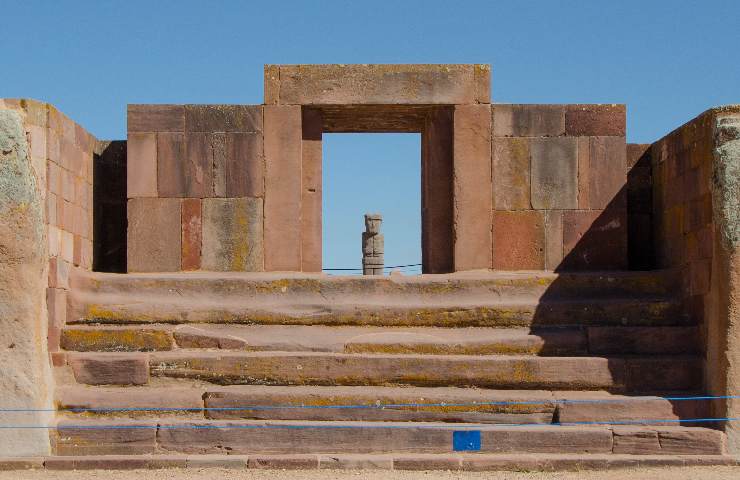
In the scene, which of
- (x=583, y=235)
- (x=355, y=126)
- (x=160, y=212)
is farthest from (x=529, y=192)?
(x=160, y=212)

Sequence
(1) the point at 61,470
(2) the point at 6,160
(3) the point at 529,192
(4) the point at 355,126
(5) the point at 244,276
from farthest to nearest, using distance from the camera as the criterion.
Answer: (4) the point at 355,126 < (3) the point at 529,192 < (5) the point at 244,276 < (2) the point at 6,160 < (1) the point at 61,470

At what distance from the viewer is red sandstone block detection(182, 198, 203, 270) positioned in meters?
10.5

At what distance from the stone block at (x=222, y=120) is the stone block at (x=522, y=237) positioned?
Answer: 281 centimetres

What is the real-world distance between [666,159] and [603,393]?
306 centimetres

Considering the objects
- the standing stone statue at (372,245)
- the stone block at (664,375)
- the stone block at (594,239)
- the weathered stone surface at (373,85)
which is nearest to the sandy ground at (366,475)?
the stone block at (664,375)

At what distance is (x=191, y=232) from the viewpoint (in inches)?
415

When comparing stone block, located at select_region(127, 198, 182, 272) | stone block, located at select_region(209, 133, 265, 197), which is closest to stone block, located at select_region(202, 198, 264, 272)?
stone block, located at select_region(209, 133, 265, 197)

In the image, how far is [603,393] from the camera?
8508 mm

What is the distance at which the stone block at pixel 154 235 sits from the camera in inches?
415

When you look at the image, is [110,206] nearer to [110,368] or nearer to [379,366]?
[110,368]

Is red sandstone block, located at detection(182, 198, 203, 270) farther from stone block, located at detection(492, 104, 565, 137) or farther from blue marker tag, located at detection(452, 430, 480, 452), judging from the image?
blue marker tag, located at detection(452, 430, 480, 452)

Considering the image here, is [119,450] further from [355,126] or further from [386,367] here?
[355,126]

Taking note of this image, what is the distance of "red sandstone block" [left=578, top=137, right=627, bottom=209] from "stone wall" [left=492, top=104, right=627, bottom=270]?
11mm

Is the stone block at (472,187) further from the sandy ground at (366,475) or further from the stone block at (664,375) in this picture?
the sandy ground at (366,475)
